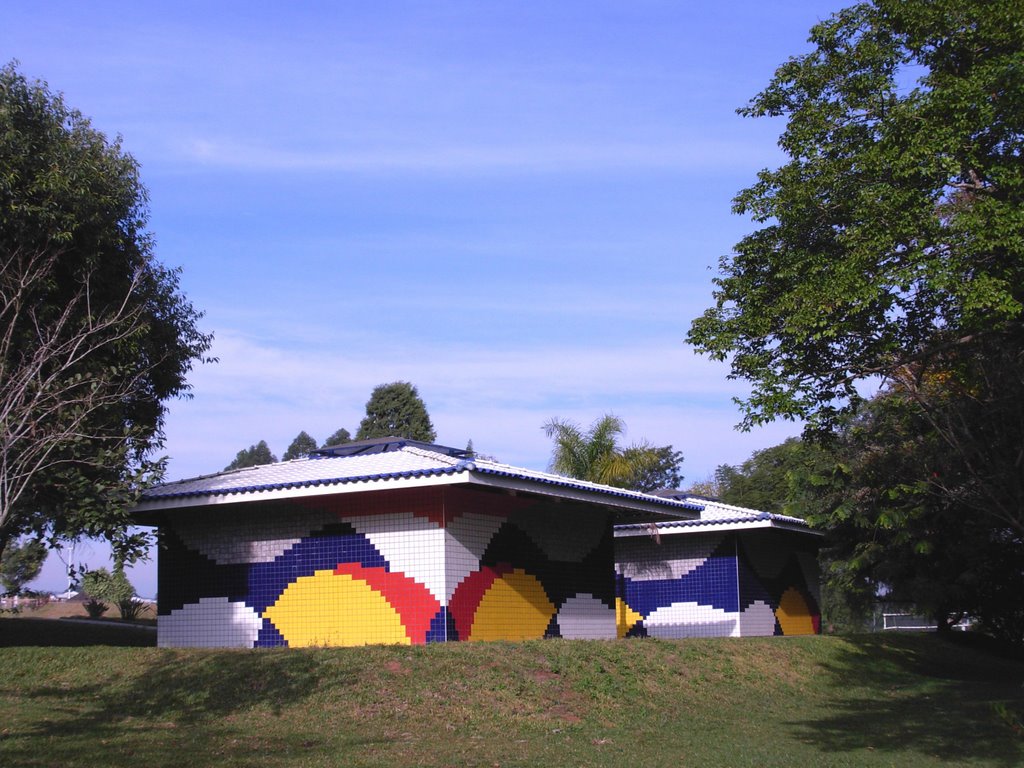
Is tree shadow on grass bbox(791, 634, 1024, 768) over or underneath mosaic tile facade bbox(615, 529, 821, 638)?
underneath

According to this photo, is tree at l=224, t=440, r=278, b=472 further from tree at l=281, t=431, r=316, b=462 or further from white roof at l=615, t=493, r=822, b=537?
white roof at l=615, t=493, r=822, b=537

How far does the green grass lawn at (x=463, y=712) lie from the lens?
11656 mm

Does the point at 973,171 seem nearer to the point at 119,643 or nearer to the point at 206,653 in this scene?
the point at 206,653

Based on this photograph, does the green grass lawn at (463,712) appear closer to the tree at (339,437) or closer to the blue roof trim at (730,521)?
the blue roof trim at (730,521)

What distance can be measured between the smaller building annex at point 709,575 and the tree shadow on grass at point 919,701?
273 centimetres

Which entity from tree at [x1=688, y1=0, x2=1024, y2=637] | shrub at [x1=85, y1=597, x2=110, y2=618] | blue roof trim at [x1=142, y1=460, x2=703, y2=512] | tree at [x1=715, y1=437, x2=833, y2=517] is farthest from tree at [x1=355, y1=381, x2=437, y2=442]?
tree at [x1=688, y1=0, x2=1024, y2=637]

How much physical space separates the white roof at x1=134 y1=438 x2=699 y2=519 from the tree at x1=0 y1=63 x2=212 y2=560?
4.98 feet

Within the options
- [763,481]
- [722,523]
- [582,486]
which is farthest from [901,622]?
[582,486]

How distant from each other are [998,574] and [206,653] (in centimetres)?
2085

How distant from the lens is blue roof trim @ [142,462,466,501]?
55.3ft

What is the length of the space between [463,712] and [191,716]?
11.3 ft

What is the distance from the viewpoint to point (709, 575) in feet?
88.5

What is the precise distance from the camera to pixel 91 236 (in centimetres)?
1722

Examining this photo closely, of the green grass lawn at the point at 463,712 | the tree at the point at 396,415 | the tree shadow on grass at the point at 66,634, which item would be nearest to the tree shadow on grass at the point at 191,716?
the green grass lawn at the point at 463,712
